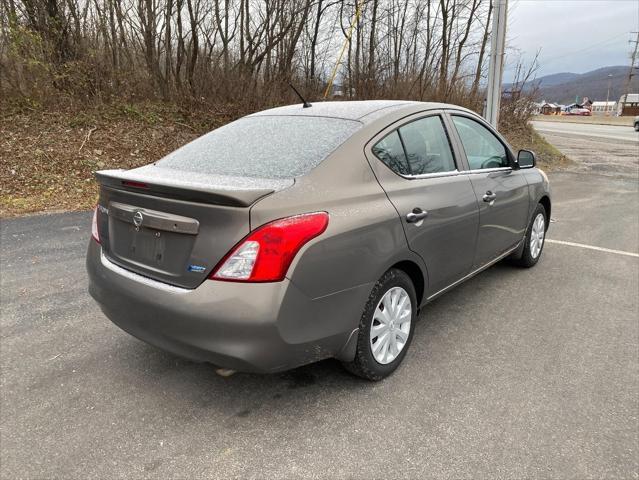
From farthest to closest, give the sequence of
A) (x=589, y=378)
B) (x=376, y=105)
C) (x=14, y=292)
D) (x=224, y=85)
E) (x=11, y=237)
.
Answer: (x=224, y=85)
(x=11, y=237)
(x=14, y=292)
(x=376, y=105)
(x=589, y=378)

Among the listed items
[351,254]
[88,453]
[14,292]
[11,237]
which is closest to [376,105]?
[351,254]

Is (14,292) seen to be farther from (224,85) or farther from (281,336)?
(224,85)

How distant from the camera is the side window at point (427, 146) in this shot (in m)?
3.22

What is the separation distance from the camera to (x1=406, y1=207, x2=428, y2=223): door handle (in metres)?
2.94

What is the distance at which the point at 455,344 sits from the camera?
11.3ft

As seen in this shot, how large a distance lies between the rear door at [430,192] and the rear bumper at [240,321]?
67cm

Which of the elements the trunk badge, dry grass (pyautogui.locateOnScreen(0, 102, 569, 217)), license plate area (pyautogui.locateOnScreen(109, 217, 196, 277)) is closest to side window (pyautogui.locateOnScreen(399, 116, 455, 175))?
license plate area (pyautogui.locateOnScreen(109, 217, 196, 277))

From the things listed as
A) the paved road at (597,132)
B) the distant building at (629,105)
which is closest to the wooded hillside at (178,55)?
the paved road at (597,132)

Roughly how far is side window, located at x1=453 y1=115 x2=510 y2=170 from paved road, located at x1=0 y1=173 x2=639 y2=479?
3.96 feet

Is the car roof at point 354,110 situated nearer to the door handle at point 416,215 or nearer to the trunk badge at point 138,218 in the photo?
the door handle at point 416,215

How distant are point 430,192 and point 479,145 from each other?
1172 millimetres

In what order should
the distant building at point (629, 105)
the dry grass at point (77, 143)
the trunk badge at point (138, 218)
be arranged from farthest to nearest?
the distant building at point (629, 105)
the dry grass at point (77, 143)
the trunk badge at point (138, 218)

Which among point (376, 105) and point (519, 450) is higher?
point (376, 105)

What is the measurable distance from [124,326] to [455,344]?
2.19m
